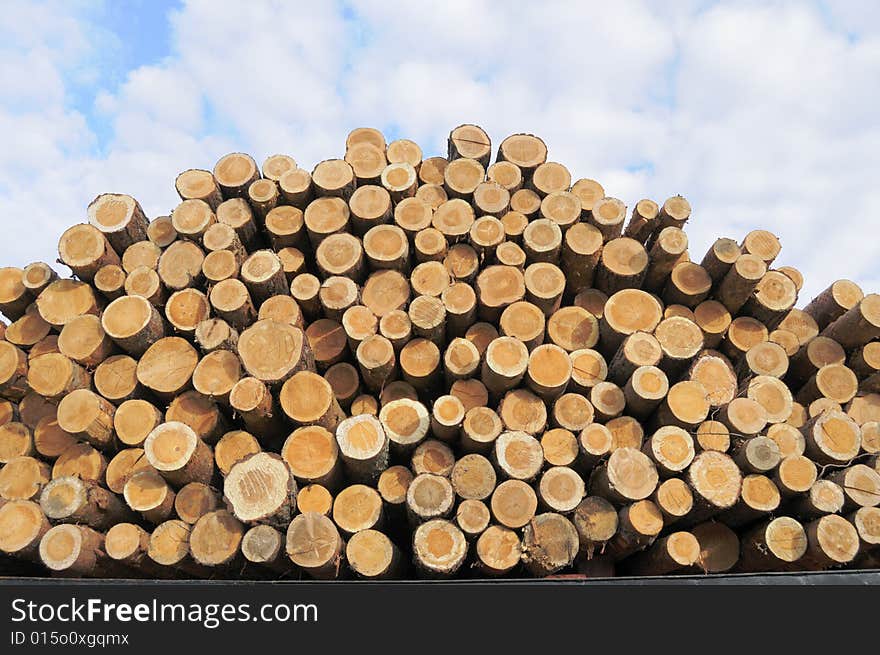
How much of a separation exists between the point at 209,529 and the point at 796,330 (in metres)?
4.30

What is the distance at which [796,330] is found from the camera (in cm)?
467

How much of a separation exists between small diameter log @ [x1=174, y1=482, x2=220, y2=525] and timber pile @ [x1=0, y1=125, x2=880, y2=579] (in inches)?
0.4

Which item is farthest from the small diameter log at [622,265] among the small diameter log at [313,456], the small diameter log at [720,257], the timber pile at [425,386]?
the small diameter log at [313,456]

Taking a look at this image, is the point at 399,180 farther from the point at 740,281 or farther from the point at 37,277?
the point at 37,277

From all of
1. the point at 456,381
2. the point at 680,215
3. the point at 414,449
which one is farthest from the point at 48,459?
the point at 680,215

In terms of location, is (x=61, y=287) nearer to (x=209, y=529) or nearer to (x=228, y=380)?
(x=228, y=380)

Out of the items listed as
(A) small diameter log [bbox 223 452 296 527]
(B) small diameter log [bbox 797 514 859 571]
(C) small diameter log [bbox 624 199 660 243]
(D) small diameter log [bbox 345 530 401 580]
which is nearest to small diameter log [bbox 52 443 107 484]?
(A) small diameter log [bbox 223 452 296 527]

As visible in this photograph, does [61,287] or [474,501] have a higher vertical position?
[61,287]

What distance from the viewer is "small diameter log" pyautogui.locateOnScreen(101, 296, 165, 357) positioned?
412cm

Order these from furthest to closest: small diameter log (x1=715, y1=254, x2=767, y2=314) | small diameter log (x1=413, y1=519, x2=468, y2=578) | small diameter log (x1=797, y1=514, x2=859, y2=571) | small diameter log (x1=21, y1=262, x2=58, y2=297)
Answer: small diameter log (x1=21, y1=262, x2=58, y2=297) → small diameter log (x1=715, y1=254, x2=767, y2=314) → small diameter log (x1=797, y1=514, x2=859, y2=571) → small diameter log (x1=413, y1=519, x2=468, y2=578)

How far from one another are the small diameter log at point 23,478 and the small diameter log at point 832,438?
4.89m

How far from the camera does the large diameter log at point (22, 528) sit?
358 cm

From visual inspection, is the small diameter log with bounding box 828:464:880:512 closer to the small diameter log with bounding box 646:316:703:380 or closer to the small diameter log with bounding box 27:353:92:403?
the small diameter log with bounding box 646:316:703:380

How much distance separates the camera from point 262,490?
3395 mm
